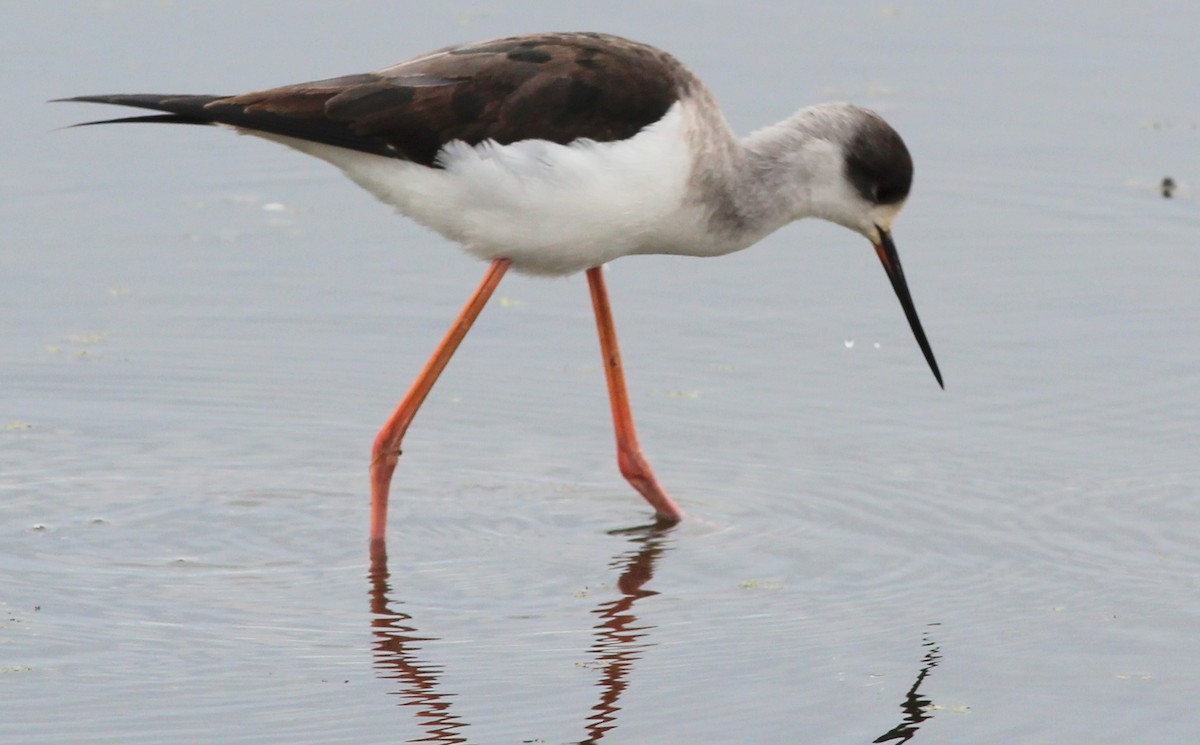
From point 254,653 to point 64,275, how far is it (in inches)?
148

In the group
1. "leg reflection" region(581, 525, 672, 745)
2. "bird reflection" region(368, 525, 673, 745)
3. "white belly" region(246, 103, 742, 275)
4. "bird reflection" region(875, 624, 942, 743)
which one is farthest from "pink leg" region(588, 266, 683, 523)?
"bird reflection" region(875, 624, 942, 743)

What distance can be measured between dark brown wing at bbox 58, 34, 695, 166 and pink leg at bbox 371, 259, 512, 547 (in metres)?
0.51

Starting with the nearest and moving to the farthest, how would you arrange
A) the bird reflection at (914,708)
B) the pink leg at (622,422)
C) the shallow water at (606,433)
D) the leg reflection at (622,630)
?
the bird reflection at (914,708)
the leg reflection at (622,630)
the shallow water at (606,433)
the pink leg at (622,422)

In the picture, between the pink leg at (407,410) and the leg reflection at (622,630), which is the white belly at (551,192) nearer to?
the pink leg at (407,410)

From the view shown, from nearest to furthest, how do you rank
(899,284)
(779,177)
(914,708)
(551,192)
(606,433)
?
1. (914,708)
2. (551,192)
3. (779,177)
4. (899,284)
5. (606,433)

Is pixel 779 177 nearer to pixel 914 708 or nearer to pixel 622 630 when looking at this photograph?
pixel 622 630

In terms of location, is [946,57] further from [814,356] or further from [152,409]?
[152,409]

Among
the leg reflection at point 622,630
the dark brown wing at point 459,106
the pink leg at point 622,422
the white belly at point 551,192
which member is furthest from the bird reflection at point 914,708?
the dark brown wing at point 459,106

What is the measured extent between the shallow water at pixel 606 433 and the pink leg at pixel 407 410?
13 cm

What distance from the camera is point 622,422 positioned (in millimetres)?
7355

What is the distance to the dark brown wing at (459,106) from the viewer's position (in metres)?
6.47

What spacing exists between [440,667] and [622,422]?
5.62 feet

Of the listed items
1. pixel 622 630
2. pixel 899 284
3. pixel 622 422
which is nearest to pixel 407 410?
pixel 622 422

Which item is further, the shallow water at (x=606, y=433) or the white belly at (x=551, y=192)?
the white belly at (x=551, y=192)
